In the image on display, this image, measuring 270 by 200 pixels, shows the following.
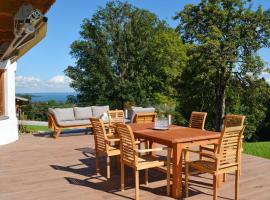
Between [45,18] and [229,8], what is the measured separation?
16723mm

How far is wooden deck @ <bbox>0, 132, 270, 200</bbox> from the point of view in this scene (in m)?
4.56

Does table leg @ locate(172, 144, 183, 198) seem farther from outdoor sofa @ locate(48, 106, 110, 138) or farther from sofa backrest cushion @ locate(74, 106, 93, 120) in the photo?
sofa backrest cushion @ locate(74, 106, 93, 120)

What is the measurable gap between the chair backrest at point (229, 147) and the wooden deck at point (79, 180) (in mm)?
570

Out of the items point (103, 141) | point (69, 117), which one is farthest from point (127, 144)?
point (69, 117)

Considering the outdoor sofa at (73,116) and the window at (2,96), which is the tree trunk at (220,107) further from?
the window at (2,96)

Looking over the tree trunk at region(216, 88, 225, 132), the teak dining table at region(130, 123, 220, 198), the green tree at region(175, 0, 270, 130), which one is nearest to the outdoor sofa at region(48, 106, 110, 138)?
the teak dining table at region(130, 123, 220, 198)

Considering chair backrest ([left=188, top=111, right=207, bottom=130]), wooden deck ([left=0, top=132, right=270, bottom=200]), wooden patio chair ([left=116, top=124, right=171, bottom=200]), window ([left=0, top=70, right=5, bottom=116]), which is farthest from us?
window ([left=0, top=70, right=5, bottom=116])

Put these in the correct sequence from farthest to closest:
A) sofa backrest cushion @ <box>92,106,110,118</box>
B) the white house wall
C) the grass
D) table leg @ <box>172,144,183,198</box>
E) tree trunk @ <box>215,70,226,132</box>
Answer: tree trunk @ <box>215,70,226,132</box> < sofa backrest cushion @ <box>92,106,110,118</box> < the white house wall < the grass < table leg @ <box>172,144,183,198</box>

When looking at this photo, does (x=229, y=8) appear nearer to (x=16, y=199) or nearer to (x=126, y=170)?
(x=126, y=170)

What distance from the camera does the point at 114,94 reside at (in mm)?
25516

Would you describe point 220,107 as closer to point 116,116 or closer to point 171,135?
point 116,116

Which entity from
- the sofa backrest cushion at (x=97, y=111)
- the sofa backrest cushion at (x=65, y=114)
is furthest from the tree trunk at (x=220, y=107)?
the sofa backrest cushion at (x=65, y=114)

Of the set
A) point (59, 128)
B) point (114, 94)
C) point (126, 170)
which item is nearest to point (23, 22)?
point (126, 170)

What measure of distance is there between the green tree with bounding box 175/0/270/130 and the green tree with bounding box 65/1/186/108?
595 centimetres
